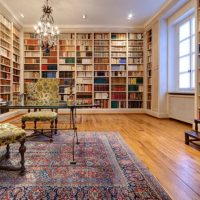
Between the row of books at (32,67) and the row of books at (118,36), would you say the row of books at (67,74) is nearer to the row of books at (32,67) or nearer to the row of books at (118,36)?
the row of books at (32,67)

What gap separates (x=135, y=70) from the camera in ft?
25.9

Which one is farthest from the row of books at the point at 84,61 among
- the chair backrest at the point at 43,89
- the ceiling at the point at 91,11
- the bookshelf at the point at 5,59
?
the chair backrest at the point at 43,89

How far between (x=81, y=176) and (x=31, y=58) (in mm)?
6416

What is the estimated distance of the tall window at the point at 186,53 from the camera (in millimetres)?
5391

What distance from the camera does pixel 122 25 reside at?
753 cm

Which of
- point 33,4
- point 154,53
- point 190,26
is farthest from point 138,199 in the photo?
point 154,53

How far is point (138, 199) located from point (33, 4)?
5397 millimetres

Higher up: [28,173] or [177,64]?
[177,64]

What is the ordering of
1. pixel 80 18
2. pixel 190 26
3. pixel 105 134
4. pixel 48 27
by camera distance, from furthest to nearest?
1. pixel 80 18
2. pixel 190 26
3. pixel 48 27
4. pixel 105 134

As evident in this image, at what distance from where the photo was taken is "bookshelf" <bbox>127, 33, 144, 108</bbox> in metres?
7.84

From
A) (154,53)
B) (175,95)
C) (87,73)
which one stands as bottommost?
(175,95)

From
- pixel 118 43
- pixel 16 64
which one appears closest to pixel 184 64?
pixel 118 43

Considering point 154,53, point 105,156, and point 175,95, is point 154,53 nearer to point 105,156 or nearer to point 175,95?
point 175,95

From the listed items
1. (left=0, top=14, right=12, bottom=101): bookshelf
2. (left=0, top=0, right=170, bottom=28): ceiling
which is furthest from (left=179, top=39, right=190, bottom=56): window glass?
(left=0, top=14, right=12, bottom=101): bookshelf
